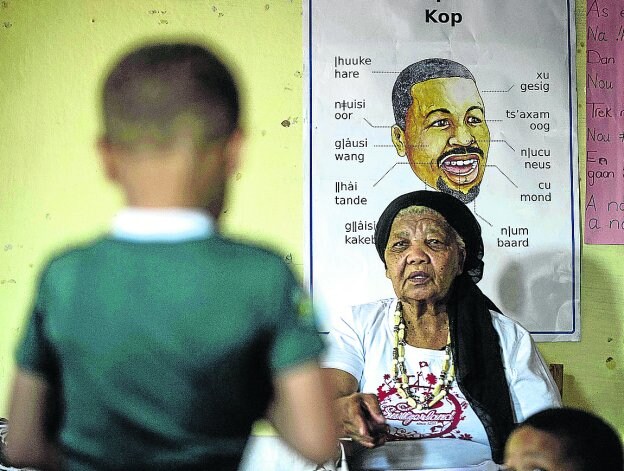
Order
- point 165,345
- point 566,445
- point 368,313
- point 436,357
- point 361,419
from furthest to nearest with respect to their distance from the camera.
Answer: point 368,313, point 436,357, point 361,419, point 566,445, point 165,345

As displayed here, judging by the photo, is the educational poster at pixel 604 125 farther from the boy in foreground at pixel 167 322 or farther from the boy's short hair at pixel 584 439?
the boy in foreground at pixel 167 322

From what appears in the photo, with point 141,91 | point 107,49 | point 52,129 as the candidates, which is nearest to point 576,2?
point 107,49

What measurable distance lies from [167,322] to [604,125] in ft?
4.39

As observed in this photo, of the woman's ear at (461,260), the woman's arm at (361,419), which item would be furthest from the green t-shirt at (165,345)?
the woman's ear at (461,260)

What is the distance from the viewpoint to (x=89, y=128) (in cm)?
138

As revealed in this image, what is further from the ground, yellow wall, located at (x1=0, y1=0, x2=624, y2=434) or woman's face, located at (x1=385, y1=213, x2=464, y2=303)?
yellow wall, located at (x1=0, y1=0, x2=624, y2=434)

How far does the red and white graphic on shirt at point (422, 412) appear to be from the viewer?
121 cm

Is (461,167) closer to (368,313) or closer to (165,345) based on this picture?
(368,313)

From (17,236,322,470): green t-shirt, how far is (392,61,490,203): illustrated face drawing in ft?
3.67

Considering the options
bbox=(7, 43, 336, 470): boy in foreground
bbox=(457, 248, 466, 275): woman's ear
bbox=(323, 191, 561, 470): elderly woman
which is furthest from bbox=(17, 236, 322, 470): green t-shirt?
bbox=(457, 248, 466, 275): woman's ear

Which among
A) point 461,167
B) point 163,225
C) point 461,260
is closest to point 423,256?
point 461,260

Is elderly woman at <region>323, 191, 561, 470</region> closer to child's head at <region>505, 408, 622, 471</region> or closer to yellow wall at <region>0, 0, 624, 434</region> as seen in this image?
yellow wall at <region>0, 0, 624, 434</region>

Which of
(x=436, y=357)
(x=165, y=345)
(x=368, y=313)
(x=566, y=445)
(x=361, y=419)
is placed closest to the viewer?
(x=165, y=345)

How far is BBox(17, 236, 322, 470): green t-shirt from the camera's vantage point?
1.19 ft
